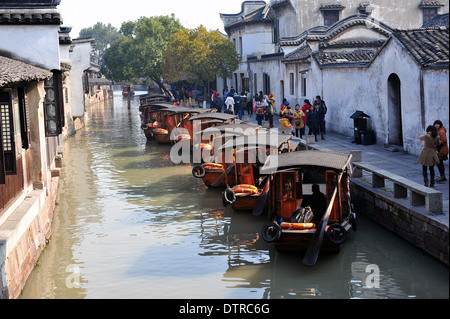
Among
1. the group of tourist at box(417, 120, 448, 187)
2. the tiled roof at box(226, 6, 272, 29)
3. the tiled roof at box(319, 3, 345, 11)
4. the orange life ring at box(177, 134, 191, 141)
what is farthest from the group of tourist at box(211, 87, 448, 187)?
the tiled roof at box(226, 6, 272, 29)

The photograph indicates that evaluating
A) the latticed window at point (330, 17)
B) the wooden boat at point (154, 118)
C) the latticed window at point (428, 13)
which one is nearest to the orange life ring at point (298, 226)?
the wooden boat at point (154, 118)

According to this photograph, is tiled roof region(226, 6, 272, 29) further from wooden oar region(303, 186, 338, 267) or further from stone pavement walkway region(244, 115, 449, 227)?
wooden oar region(303, 186, 338, 267)

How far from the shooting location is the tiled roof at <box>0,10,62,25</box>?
1524cm

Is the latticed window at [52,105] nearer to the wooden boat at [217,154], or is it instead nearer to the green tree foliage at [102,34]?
the wooden boat at [217,154]

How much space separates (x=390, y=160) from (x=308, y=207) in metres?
6.24

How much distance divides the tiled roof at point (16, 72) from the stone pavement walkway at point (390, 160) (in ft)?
26.4

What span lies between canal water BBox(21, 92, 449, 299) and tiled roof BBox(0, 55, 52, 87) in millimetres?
3825

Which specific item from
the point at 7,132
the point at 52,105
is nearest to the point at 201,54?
the point at 52,105

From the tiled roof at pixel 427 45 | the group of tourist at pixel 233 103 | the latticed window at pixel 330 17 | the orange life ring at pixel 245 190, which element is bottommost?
the orange life ring at pixel 245 190

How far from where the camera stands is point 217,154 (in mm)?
21453

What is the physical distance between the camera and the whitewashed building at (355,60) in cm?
1884
